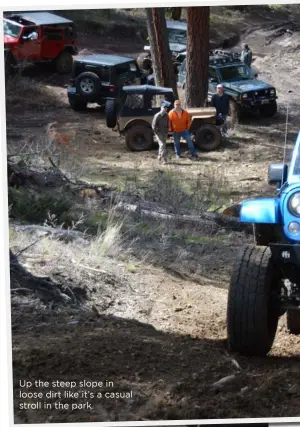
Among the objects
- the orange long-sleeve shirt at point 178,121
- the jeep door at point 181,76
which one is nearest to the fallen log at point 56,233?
the orange long-sleeve shirt at point 178,121

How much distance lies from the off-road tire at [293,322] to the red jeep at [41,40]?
13517 millimetres

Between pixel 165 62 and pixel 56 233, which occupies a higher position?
pixel 165 62

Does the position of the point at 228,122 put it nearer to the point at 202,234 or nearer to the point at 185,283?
the point at 202,234

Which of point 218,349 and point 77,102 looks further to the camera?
point 77,102

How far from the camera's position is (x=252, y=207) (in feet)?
23.9

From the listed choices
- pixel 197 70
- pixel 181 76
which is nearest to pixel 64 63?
pixel 181 76

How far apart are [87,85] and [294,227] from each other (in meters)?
14.1

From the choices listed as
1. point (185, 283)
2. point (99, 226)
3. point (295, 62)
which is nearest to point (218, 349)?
point (185, 283)

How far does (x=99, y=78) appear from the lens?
2067 cm

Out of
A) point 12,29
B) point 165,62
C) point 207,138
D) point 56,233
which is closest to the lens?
point 56,233

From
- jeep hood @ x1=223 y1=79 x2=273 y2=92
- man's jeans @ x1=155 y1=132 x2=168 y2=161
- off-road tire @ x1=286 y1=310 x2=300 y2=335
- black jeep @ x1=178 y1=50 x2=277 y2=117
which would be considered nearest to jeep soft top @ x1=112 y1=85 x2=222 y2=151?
man's jeans @ x1=155 y1=132 x2=168 y2=161

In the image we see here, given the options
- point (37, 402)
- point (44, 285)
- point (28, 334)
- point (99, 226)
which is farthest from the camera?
point (99, 226)

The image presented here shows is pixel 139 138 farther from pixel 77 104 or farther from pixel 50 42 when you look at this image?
pixel 50 42

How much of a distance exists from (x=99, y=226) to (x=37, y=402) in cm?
406
